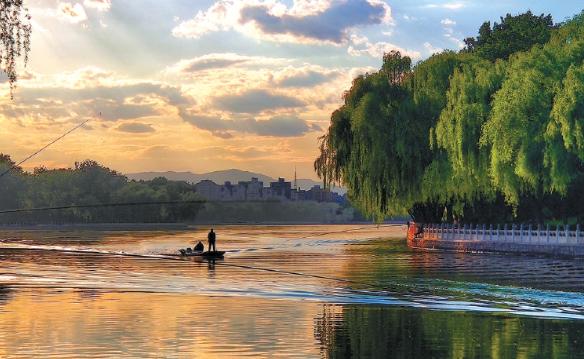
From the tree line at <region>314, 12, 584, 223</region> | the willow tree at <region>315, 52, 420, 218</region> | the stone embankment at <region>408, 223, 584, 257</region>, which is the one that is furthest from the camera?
the willow tree at <region>315, 52, 420, 218</region>

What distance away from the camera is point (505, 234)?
75000mm

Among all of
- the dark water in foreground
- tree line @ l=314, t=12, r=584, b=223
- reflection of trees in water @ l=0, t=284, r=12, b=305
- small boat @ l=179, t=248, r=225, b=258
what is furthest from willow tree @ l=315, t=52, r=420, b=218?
reflection of trees in water @ l=0, t=284, r=12, b=305

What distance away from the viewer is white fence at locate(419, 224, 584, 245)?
67438 millimetres

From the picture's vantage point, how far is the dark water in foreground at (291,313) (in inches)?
798

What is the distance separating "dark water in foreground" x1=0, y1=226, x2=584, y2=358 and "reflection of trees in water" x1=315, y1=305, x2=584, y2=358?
25 millimetres

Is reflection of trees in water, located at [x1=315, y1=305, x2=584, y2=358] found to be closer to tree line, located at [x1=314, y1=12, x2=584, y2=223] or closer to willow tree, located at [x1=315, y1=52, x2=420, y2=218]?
tree line, located at [x1=314, y1=12, x2=584, y2=223]

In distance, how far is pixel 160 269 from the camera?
51.9 meters

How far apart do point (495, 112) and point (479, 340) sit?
47.9 metres

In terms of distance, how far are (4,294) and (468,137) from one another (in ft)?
141

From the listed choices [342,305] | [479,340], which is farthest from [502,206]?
[479,340]

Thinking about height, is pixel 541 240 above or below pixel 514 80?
below

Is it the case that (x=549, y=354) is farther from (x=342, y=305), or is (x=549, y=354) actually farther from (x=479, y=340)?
(x=342, y=305)

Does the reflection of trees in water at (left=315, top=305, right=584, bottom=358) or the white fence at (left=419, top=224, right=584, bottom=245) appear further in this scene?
the white fence at (left=419, top=224, right=584, bottom=245)

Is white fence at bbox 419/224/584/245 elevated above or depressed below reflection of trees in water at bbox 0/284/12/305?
above
